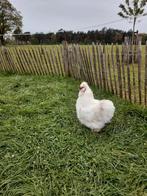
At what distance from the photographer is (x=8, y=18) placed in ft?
80.3

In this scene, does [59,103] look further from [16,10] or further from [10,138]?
[16,10]

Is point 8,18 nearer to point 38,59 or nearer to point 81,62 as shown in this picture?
point 38,59

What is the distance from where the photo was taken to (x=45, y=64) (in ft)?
25.2

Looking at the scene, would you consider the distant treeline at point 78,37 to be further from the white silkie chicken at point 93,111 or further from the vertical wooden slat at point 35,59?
the white silkie chicken at point 93,111

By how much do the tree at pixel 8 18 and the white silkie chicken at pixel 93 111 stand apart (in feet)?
74.2

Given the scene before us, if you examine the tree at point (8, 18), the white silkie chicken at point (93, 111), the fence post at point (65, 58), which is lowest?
the white silkie chicken at point (93, 111)

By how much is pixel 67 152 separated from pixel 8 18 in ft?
78.0

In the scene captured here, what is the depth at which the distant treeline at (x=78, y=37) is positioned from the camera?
21.6m

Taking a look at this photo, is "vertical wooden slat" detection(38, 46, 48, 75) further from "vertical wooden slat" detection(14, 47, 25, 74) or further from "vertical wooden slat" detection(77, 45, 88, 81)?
"vertical wooden slat" detection(77, 45, 88, 81)

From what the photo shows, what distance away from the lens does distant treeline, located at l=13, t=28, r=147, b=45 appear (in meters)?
21.6

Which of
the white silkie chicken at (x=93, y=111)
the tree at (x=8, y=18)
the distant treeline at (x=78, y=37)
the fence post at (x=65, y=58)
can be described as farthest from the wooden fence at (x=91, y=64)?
the tree at (x=8, y=18)

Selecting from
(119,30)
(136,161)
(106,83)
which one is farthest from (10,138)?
(119,30)

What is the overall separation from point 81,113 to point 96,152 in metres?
0.67

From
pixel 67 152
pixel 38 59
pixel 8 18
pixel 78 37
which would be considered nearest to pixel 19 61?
pixel 38 59
